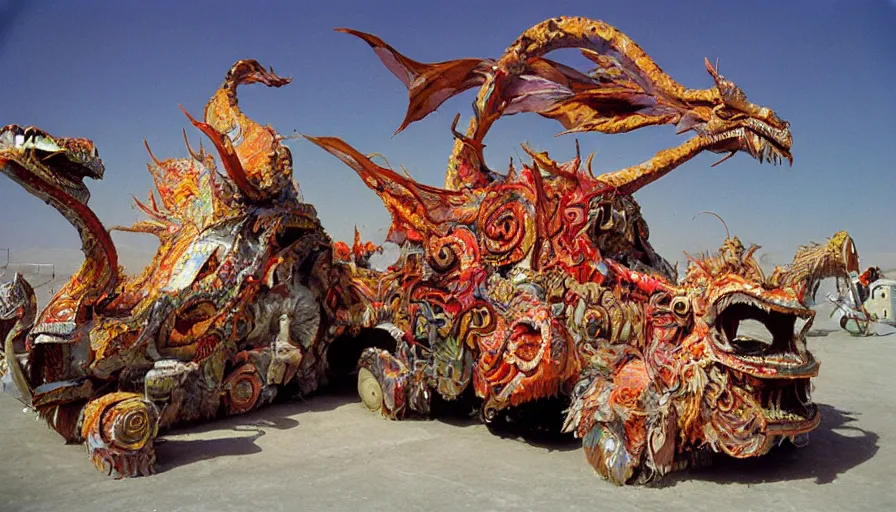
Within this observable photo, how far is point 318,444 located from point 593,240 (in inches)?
103

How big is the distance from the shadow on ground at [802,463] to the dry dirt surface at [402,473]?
1 centimetres

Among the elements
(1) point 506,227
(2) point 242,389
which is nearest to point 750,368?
(1) point 506,227

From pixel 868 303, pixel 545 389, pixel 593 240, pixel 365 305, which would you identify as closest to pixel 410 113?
pixel 365 305

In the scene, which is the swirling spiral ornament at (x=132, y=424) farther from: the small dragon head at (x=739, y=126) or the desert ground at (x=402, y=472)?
the small dragon head at (x=739, y=126)

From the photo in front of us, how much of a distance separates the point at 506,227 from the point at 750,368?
2.39 meters

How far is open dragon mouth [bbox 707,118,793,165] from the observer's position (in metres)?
4.82

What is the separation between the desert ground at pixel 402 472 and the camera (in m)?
3.91

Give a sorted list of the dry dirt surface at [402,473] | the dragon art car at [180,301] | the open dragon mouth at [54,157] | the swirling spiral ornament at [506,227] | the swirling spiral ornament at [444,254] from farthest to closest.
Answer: the swirling spiral ornament at [444,254], the swirling spiral ornament at [506,227], the dragon art car at [180,301], the open dragon mouth at [54,157], the dry dirt surface at [402,473]

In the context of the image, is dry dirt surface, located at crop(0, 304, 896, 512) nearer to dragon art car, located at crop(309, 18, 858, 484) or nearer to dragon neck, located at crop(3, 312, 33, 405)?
dragon art car, located at crop(309, 18, 858, 484)

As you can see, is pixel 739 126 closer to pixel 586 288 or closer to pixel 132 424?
pixel 586 288

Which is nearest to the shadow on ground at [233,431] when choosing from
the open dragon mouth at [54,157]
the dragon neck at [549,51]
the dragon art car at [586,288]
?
the dragon art car at [586,288]

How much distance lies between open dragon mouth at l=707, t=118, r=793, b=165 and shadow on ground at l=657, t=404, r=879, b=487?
6.57 ft

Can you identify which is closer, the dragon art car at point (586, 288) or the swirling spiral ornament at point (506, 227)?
the dragon art car at point (586, 288)

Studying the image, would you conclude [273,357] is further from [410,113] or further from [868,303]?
[868,303]
